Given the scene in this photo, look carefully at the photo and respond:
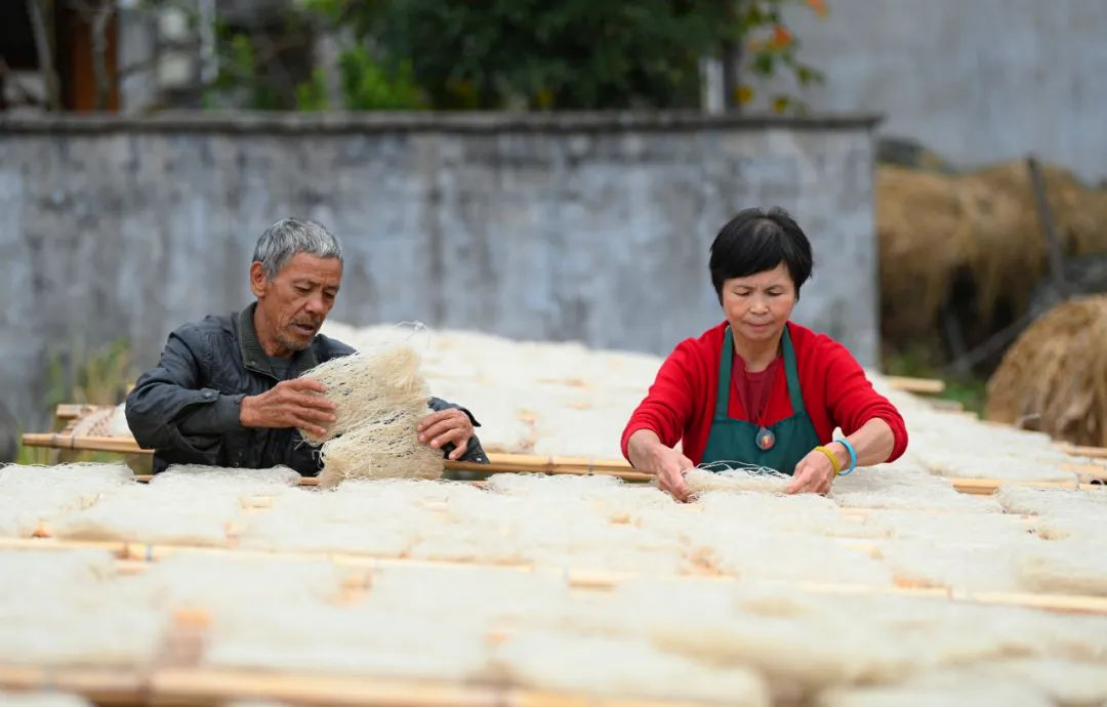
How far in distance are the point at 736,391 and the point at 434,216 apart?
187 inches

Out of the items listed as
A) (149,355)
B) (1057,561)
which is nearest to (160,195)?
(149,355)

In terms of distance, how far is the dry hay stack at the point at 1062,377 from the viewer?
5195mm

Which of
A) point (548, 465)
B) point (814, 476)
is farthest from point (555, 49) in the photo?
point (814, 476)

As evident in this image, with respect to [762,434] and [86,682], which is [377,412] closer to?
[762,434]

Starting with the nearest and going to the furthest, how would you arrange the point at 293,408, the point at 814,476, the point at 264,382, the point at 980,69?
the point at 814,476 → the point at 293,408 → the point at 264,382 → the point at 980,69

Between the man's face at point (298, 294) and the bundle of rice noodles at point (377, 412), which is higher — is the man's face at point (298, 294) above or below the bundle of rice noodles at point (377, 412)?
above

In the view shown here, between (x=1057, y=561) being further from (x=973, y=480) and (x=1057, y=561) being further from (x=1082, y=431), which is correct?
(x=1082, y=431)

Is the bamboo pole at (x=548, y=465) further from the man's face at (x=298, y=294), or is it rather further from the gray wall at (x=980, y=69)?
the gray wall at (x=980, y=69)

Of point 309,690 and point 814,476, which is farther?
point 814,476

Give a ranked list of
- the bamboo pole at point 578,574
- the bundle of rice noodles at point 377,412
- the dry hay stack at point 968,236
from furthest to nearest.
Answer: the dry hay stack at point 968,236 → the bundle of rice noodles at point 377,412 → the bamboo pole at point 578,574

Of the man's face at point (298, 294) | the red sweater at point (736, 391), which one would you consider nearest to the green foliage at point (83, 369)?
the man's face at point (298, 294)

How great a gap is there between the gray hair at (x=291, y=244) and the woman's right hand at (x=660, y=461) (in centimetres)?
97

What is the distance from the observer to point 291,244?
3182 mm

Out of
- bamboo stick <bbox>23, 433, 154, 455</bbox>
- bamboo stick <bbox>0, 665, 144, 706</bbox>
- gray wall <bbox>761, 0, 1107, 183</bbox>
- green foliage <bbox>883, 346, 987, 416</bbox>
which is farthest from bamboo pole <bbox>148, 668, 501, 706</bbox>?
gray wall <bbox>761, 0, 1107, 183</bbox>
